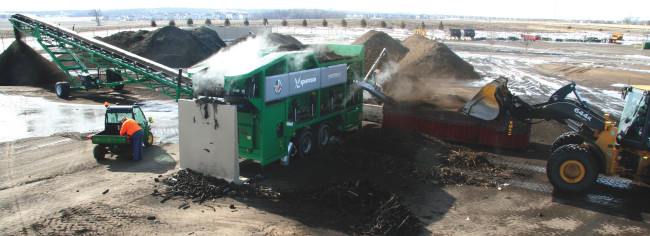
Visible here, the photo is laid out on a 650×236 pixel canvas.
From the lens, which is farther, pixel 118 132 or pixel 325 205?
pixel 118 132

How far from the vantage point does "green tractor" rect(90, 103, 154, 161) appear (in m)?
11.1

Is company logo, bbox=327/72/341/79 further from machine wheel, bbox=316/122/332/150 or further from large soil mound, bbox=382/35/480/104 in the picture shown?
large soil mound, bbox=382/35/480/104

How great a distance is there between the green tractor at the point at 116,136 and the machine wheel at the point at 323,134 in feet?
15.3

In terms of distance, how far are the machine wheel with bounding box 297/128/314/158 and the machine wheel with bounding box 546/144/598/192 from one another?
230 inches

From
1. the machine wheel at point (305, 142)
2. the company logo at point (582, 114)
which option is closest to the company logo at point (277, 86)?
the machine wheel at point (305, 142)

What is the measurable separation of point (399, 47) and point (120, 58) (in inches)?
700

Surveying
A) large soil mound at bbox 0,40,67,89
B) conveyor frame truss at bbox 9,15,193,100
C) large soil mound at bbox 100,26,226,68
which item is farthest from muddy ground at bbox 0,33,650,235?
large soil mound at bbox 100,26,226,68

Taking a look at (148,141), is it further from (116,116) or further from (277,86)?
(277,86)

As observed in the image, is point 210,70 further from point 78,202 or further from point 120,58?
point 120,58

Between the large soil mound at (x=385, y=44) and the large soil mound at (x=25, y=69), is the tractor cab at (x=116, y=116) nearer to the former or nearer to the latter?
the large soil mound at (x=25, y=69)

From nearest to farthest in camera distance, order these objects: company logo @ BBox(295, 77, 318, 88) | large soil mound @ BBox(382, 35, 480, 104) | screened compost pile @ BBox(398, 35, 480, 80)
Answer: company logo @ BBox(295, 77, 318, 88)
large soil mound @ BBox(382, 35, 480, 104)
screened compost pile @ BBox(398, 35, 480, 80)

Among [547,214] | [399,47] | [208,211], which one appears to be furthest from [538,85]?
[208,211]

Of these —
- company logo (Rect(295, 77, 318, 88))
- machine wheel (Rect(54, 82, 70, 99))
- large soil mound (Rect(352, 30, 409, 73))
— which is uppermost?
large soil mound (Rect(352, 30, 409, 73))

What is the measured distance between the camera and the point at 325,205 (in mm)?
8539
